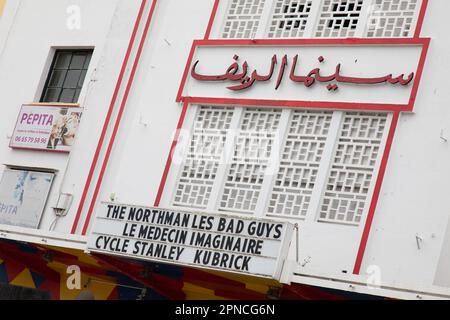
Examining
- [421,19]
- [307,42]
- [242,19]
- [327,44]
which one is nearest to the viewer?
[421,19]

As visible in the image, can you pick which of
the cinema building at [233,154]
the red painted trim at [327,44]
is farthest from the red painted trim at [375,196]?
the red painted trim at [327,44]

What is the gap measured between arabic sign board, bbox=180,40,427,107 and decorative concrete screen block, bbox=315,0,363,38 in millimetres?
386

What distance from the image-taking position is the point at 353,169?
59.1ft

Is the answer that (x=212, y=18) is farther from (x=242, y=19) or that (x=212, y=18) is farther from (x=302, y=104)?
(x=302, y=104)

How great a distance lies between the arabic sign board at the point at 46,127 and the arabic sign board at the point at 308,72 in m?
3.07

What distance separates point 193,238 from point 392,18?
17.2 ft

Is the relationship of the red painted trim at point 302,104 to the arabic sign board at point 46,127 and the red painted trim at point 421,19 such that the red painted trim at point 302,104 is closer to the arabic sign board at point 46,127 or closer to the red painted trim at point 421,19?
the red painted trim at point 421,19

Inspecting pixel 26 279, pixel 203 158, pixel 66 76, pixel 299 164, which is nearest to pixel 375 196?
pixel 299 164

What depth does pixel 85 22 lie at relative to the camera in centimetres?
2308

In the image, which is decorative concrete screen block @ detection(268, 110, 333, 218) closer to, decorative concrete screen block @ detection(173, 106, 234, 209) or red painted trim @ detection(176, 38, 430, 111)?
red painted trim @ detection(176, 38, 430, 111)

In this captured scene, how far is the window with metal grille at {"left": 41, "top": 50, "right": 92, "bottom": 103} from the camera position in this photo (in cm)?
2283

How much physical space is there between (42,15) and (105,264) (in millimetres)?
7230

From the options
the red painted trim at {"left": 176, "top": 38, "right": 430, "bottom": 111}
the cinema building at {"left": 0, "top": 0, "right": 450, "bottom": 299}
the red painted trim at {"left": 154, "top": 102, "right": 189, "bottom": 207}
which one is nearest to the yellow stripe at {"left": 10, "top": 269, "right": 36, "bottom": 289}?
the cinema building at {"left": 0, "top": 0, "right": 450, "bottom": 299}

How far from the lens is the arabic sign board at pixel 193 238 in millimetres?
16672
